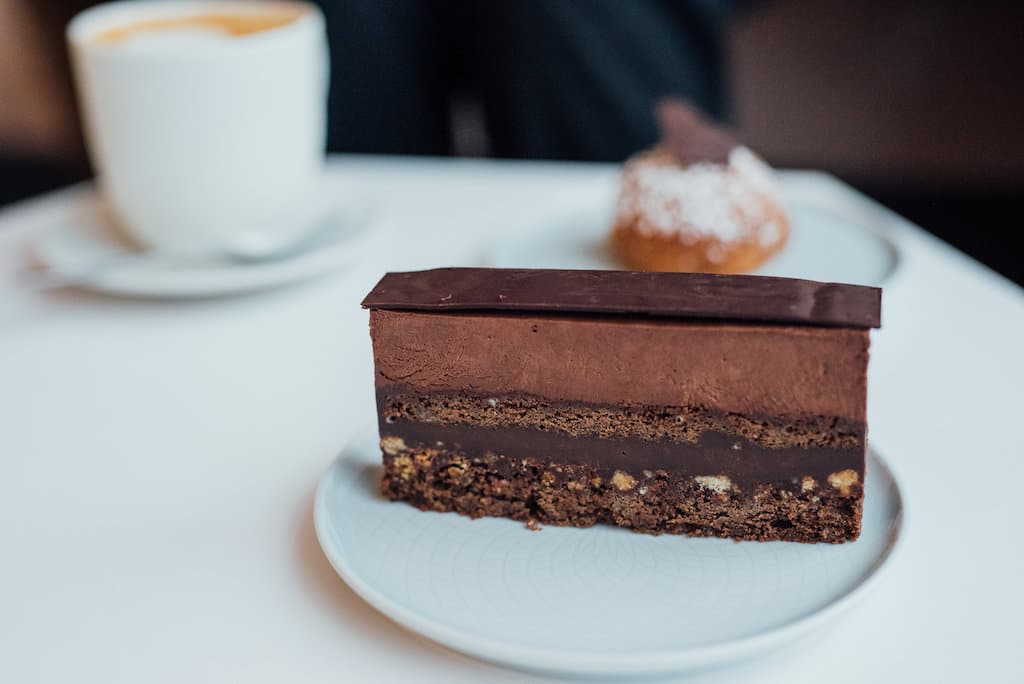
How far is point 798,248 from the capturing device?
1.34m

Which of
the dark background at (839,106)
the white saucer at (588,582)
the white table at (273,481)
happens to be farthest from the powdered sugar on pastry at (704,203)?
the dark background at (839,106)

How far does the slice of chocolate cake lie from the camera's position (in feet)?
2.47

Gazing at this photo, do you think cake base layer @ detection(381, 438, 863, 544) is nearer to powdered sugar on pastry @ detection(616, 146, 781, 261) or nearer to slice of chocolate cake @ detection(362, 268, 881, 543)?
slice of chocolate cake @ detection(362, 268, 881, 543)

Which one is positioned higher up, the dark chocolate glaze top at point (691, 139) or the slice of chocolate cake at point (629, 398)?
the dark chocolate glaze top at point (691, 139)

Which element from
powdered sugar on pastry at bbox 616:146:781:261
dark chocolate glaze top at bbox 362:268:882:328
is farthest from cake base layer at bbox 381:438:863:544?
powdered sugar on pastry at bbox 616:146:781:261

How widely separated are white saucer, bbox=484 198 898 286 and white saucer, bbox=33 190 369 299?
0.23 m

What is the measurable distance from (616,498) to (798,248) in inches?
25.7

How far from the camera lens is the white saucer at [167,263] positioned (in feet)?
4.16

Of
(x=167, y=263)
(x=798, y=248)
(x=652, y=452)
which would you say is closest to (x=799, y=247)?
(x=798, y=248)

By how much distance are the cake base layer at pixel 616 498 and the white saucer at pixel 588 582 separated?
1 centimetres

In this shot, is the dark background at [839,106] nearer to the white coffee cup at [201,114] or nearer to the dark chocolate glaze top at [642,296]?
the white coffee cup at [201,114]

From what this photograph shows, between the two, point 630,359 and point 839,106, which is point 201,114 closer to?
point 630,359

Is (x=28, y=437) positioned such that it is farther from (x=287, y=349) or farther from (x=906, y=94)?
(x=906, y=94)

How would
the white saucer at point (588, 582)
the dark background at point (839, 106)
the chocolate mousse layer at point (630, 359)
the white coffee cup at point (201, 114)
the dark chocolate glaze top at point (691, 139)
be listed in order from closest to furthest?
1. the white saucer at point (588, 582)
2. the chocolate mousse layer at point (630, 359)
3. the white coffee cup at point (201, 114)
4. the dark chocolate glaze top at point (691, 139)
5. the dark background at point (839, 106)
